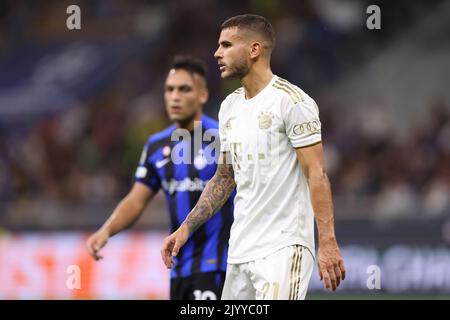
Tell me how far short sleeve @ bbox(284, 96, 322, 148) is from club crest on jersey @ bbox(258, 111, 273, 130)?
0.39ft

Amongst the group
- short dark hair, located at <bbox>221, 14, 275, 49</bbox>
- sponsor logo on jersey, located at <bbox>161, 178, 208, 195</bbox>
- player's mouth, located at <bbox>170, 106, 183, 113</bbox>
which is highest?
short dark hair, located at <bbox>221, 14, 275, 49</bbox>

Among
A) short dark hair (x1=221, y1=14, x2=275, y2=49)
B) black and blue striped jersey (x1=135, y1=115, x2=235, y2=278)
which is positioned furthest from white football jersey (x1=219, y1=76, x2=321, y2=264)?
black and blue striped jersey (x1=135, y1=115, x2=235, y2=278)

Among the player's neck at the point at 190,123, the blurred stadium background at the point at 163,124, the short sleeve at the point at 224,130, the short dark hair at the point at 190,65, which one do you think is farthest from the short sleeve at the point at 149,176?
the blurred stadium background at the point at 163,124

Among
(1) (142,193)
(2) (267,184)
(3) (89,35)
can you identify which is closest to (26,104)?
(3) (89,35)

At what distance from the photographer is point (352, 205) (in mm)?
15039

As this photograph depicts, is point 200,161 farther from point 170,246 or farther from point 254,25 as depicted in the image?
point 254,25

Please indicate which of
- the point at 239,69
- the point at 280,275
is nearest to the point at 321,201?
the point at 280,275

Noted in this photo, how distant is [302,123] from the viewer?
20.4 ft

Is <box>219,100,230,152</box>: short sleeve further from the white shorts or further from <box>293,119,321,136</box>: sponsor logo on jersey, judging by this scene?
the white shorts

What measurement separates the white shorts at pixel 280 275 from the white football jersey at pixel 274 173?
0.05 meters

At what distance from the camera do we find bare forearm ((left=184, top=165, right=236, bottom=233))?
691 centimetres

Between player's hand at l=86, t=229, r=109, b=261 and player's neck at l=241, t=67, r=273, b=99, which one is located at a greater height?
player's neck at l=241, t=67, r=273, b=99

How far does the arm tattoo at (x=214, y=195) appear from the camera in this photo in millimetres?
6902

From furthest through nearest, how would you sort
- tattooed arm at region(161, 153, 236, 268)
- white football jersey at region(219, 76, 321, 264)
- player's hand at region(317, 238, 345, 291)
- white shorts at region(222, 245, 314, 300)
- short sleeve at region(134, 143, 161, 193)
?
short sleeve at region(134, 143, 161, 193)
tattooed arm at region(161, 153, 236, 268)
white football jersey at region(219, 76, 321, 264)
white shorts at region(222, 245, 314, 300)
player's hand at region(317, 238, 345, 291)
